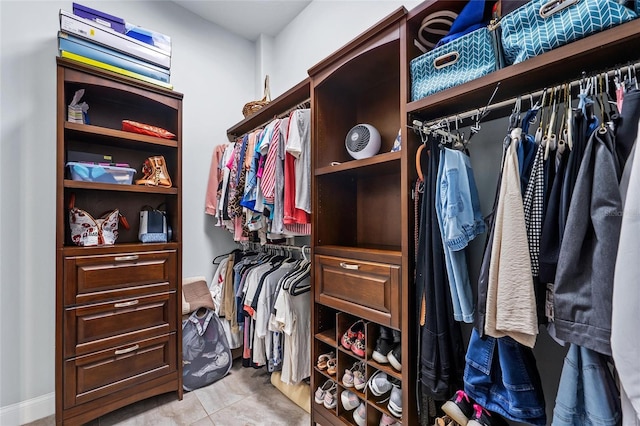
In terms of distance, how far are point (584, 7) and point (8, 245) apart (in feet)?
9.30

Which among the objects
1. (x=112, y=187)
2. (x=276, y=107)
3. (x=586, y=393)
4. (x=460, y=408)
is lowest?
(x=460, y=408)

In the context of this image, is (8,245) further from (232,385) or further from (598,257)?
(598,257)

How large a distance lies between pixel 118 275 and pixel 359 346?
146 centimetres

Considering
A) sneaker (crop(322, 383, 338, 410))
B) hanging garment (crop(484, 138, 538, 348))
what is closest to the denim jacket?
hanging garment (crop(484, 138, 538, 348))

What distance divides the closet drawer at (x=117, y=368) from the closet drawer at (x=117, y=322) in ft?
0.15

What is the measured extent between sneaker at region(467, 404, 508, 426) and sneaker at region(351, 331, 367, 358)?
1.57ft

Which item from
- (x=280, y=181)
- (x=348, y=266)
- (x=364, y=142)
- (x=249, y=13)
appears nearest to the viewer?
(x=348, y=266)

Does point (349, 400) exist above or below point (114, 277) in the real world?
below

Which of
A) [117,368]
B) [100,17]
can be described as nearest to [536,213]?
[117,368]

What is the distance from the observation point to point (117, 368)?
171 cm

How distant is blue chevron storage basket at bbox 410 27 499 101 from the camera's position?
982 millimetres

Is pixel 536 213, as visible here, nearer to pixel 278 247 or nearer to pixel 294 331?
pixel 294 331

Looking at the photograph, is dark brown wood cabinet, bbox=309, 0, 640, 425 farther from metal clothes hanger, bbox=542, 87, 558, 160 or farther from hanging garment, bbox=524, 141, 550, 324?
hanging garment, bbox=524, 141, 550, 324

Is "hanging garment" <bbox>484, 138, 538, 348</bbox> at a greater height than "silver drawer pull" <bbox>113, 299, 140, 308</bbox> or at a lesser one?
greater
